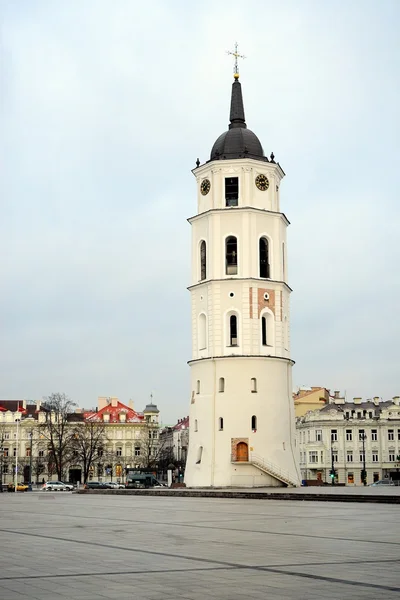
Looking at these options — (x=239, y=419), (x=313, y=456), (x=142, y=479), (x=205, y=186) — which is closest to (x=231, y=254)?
(x=205, y=186)

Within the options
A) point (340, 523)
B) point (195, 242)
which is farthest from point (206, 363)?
point (340, 523)

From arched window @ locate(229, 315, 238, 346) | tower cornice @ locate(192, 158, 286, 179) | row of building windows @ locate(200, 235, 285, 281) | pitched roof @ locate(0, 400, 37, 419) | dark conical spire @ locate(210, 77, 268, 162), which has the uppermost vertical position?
dark conical spire @ locate(210, 77, 268, 162)

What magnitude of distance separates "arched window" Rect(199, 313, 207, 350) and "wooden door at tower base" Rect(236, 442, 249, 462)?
790cm

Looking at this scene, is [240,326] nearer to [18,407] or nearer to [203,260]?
[203,260]

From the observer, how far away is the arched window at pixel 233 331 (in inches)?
2451

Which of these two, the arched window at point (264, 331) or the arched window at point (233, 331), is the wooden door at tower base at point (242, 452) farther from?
the arched window at point (264, 331)

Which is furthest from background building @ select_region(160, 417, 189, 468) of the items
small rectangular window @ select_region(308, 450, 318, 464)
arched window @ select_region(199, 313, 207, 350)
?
arched window @ select_region(199, 313, 207, 350)

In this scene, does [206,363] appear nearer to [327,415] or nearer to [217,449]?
[217,449]

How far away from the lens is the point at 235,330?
62469mm

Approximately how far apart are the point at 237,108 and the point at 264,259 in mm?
13145

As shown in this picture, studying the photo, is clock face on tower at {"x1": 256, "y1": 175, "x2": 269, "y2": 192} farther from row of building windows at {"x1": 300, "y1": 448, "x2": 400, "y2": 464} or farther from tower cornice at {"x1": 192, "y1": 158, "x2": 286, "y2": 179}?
row of building windows at {"x1": 300, "y1": 448, "x2": 400, "y2": 464}

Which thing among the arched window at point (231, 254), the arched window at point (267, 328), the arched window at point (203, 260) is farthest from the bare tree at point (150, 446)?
the arched window at point (231, 254)

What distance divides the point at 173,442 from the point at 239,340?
121 meters

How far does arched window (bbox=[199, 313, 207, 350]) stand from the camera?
6369 centimetres
